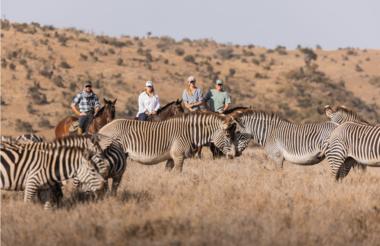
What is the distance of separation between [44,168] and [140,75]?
132 feet

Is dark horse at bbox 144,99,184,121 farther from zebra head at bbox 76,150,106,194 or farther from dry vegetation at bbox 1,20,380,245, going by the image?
zebra head at bbox 76,150,106,194

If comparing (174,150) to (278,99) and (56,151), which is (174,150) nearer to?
(56,151)

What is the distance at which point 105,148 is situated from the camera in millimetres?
11234

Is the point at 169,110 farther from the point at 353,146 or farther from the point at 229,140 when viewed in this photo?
the point at 353,146

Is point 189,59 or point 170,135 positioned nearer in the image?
point 170,135

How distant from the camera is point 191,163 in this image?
1736 centimetres

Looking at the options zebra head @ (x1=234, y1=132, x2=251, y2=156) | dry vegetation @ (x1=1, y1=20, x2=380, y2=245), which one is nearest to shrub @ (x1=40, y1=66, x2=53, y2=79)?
dry vegetation @ (x1=1, y1=20, x2=380, y2=245)

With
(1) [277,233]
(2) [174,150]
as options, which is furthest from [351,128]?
(1) [277,233]

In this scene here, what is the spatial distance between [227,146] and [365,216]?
5.39 m

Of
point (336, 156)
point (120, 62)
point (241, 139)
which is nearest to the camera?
point (336, 156)

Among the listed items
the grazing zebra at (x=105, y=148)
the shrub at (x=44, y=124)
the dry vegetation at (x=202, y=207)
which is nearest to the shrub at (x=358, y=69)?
the dry vegetation at (x=202, y=207)

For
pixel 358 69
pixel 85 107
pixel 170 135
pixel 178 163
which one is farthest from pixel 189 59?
pixel 178 163

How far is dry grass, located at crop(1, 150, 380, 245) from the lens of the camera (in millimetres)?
8734

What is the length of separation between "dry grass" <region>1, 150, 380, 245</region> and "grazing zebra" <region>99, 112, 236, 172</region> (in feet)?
3.54
